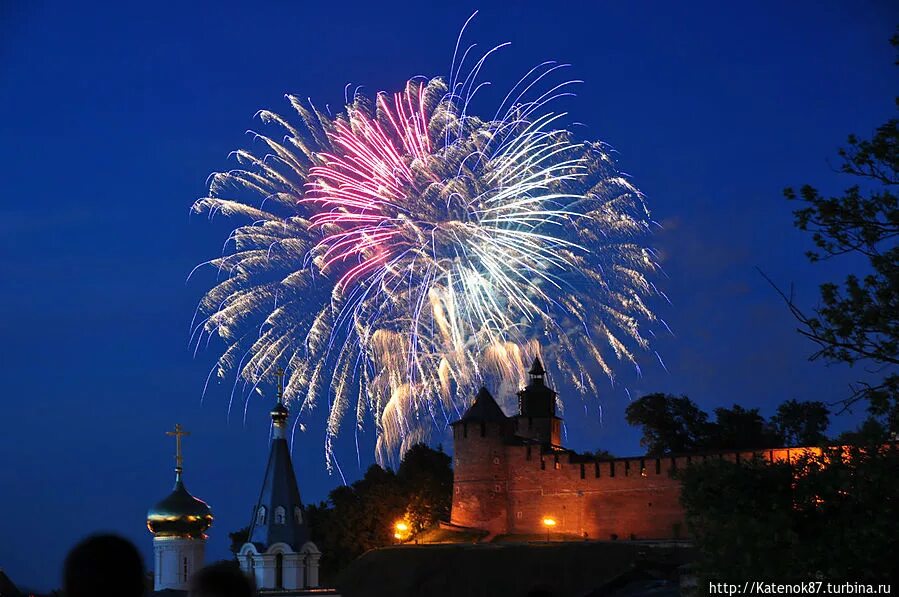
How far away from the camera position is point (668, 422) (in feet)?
187

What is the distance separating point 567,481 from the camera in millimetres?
47625

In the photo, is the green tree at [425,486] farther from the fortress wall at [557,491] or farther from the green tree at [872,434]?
the green tree at [872,434]

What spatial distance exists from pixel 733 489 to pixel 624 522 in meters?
31.3

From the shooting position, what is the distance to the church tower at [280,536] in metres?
35.1

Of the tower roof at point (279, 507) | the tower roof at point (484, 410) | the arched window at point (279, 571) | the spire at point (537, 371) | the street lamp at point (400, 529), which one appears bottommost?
the arched window at point (279, 571)

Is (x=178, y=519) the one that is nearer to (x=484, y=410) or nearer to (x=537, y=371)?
(x=484, y=410)

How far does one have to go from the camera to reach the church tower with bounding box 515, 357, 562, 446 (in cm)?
5334

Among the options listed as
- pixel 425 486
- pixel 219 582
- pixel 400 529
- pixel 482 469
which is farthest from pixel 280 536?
pixel 219 582

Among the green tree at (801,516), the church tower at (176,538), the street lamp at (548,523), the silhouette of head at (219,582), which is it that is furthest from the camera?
the street lamp at (548,523)

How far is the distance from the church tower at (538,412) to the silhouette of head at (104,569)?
49.2 m

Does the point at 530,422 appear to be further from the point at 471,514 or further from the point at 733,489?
the point at 733,489

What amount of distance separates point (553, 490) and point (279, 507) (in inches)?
Answer: 584

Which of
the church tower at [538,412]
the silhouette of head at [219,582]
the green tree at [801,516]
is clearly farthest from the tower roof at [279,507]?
the silhouette of head at [219,582]

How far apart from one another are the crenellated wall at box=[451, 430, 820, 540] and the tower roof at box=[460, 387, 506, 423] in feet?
1.07
